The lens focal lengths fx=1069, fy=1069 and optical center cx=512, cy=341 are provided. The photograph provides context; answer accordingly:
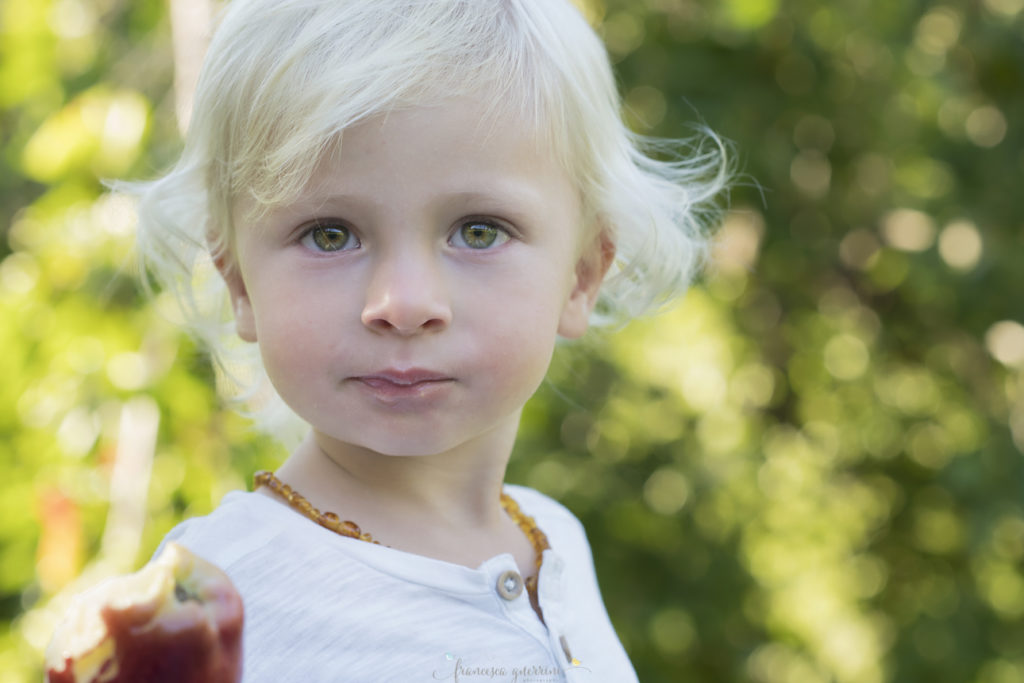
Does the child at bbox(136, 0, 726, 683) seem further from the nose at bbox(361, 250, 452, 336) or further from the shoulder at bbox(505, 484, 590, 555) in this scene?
the shoulder at bbox(505, 484, 590, 555)

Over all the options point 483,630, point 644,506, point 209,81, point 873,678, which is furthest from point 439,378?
point 873,678

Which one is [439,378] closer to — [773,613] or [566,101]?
[566,101]

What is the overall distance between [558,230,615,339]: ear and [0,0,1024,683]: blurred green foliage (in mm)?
781

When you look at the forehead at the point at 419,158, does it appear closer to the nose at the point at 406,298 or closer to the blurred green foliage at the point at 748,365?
the nose at the point at 406,298

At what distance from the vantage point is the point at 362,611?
89cm

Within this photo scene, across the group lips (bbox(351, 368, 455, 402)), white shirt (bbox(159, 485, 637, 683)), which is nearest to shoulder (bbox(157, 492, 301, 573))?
white shirt (bbox(159, 485, 637, 683))

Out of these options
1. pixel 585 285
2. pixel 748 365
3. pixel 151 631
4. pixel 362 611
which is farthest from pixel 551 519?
pixel 748 365

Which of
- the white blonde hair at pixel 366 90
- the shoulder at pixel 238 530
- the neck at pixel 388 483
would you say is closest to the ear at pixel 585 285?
the white blonde hair at pixel 366 90

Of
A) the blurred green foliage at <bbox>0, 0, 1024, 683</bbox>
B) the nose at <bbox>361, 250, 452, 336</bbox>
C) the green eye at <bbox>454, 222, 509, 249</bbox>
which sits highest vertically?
the green eye at <bbox>454, 222, 509, 249</bbox>

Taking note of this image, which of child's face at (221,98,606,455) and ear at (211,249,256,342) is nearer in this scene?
child's face at (221,98,606,455)

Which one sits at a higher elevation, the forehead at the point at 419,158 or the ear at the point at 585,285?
the forehead at the point at 419,158

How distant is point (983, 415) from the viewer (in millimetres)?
2438

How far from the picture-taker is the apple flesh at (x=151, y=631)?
55 centimetres

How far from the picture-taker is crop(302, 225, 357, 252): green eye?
0.89m
